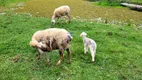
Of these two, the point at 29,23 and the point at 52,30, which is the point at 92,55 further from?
the point at 29,23

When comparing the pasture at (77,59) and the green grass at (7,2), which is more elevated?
the green grass at (7,2)

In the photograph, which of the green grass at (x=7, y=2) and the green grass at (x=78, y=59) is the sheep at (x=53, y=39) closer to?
the green grass at (x=78, y=59)

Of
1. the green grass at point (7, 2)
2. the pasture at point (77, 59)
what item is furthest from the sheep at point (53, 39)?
the green grass at point (7, 2)

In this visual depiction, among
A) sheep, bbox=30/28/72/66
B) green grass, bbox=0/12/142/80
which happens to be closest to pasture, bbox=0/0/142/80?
green grass, bbox=0/12/142/80

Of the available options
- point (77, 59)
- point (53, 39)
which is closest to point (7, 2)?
point (77, 59)

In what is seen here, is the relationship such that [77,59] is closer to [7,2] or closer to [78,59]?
[78,59]

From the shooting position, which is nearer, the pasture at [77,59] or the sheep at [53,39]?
the sheep at [53,39]

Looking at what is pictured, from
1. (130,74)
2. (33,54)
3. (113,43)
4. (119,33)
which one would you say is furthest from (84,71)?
(119,33)

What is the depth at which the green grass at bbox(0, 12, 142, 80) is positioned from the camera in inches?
376

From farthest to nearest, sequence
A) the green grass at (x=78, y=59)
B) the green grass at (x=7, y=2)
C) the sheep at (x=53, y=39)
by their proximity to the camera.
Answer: the green grass at (x=7, y=2)
the green grass at (x=78, y=59)
the sheep at (x=53, y=39)

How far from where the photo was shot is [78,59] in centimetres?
1087

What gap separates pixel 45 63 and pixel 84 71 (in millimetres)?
1918

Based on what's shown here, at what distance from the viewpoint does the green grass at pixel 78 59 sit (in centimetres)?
955

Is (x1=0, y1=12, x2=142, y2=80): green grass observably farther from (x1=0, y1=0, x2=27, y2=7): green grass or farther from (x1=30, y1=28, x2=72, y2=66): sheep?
(x1=0, y1=0, x2=27, y2=7): green grass
